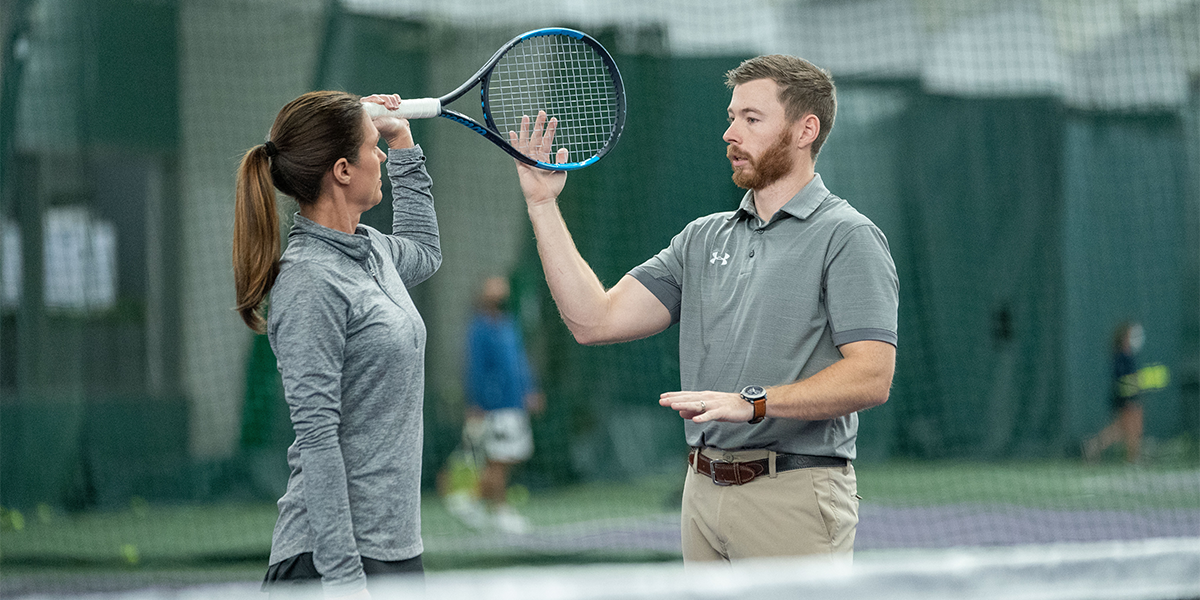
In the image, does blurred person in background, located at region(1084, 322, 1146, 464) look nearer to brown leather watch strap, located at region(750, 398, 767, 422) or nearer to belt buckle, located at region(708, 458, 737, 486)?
belt buckle, located at region(708, 458, 737, 486)

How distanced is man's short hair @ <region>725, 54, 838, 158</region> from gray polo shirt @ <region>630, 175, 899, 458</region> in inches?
6.5

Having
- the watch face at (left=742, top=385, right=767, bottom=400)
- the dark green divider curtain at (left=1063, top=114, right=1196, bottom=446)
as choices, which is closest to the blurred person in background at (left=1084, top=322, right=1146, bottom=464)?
the dark green divider curtain at (left=1063, top=114, right=1196, bottom=446)

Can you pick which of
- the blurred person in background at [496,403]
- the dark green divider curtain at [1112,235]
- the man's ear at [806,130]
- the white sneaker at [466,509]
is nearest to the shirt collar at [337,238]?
the man's ear at [806,130]

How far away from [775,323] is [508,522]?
464 cm

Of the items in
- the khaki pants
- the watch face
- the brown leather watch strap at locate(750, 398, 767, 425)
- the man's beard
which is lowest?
the khaki pants

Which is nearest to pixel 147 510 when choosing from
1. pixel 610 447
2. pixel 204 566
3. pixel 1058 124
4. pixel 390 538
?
pixel 204 566

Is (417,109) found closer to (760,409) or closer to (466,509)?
(760,409)

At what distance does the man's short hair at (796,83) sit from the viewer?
2430 mm

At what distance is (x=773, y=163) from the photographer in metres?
2.44

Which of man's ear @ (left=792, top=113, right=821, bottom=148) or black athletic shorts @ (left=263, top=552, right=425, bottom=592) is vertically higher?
man's ear @ (left=792, top=113, right=821, bottom=148)

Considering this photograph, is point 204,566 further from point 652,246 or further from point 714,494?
point 714,494

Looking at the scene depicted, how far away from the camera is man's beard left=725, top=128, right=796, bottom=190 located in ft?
8.02

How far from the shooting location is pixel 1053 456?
383 inches

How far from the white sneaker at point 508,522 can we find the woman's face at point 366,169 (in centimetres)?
468
